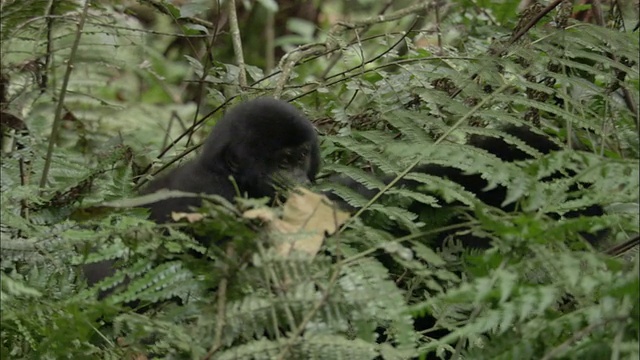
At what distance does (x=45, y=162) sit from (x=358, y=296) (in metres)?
2.26

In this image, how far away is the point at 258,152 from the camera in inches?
165

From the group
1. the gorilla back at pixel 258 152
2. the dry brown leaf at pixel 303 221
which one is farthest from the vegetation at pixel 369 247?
the gorilla back at pixel 258 152

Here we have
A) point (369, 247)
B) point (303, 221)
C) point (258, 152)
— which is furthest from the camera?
point (258, 152)

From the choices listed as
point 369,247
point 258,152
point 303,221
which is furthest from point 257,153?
point 303,221

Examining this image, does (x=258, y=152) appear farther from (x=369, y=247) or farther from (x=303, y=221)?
(x=303, y=221)

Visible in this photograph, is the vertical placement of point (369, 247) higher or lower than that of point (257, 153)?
higher

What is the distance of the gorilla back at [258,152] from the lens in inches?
162

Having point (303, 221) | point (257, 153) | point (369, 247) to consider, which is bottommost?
point (257, 153)

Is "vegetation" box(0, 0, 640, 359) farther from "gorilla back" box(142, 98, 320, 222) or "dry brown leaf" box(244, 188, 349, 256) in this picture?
"gorilla back" box(142, 98, 320, 222)

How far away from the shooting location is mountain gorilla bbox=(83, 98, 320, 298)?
4.12 m

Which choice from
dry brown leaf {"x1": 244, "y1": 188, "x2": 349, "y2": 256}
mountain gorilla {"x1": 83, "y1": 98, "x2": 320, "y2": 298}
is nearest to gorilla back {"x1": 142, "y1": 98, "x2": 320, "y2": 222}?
mountain gorilla {"x1": 83, "y1": 98, "x2": 320, "y2": 298}

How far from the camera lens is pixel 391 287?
2244mm

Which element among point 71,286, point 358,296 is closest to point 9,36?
point 71,286

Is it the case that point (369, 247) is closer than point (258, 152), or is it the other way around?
point (369, 247)
